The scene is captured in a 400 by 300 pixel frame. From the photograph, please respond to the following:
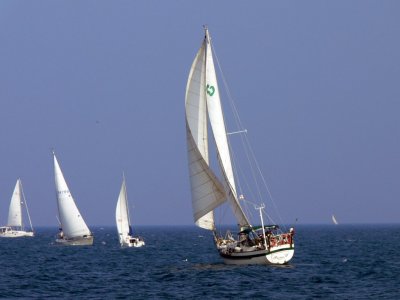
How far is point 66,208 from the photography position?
365 feet

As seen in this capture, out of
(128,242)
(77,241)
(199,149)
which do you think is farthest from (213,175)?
(77,241)

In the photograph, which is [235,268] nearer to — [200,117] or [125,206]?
[200,117]

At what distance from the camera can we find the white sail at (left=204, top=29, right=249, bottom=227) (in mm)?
59562

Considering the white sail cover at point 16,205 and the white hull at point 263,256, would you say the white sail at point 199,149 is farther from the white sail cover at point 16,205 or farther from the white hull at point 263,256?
the white sail cover at point 16,205

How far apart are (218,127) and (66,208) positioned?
181 ft

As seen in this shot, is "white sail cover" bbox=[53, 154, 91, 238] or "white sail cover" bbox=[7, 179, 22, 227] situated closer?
"white sail cover" bbox=[53, 154, 91, 238]

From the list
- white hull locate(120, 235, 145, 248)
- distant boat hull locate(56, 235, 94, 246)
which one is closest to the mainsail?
white hull locate(120, 235, 145, 248)

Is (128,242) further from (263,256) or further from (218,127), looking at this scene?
(263,256)

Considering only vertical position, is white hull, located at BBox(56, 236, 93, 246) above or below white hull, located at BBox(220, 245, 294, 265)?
above

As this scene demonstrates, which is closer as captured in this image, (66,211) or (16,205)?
(66,211)

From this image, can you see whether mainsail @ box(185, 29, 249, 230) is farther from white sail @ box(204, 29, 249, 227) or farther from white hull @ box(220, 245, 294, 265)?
white hull @ box(220, 245, 294, 265)

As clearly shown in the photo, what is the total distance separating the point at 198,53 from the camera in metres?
58.9

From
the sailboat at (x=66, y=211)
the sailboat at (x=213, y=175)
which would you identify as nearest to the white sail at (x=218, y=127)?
the sailboat at (x=213, y=175)

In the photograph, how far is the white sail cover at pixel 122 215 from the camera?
110688 mm
